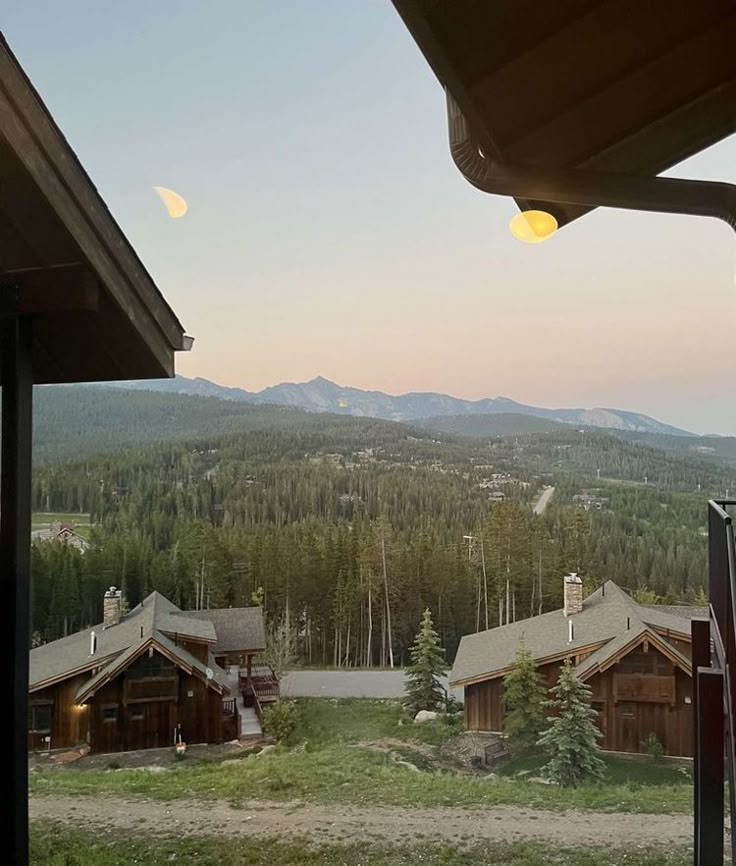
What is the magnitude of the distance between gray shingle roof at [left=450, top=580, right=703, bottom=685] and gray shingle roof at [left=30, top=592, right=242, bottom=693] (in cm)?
85

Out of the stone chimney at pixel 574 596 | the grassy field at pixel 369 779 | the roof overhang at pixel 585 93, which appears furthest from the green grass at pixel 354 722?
the roof overhang at pixel 585 93

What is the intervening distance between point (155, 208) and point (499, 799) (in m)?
2.70

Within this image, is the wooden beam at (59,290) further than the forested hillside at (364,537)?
No

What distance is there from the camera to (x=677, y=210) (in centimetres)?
142

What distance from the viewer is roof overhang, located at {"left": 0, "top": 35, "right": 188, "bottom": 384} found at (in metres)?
1.22

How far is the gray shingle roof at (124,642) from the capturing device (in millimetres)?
2541

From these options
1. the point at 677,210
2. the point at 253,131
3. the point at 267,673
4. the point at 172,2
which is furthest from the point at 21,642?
the point at 172,2

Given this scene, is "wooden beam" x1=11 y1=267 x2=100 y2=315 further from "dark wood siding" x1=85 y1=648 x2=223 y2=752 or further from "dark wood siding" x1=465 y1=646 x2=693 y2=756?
"dark wood siding" x1=465 y1=646 x2=693 y2=756

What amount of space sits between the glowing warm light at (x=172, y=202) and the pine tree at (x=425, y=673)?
1.99 m

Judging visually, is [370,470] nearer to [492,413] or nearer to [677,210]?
[492,413]

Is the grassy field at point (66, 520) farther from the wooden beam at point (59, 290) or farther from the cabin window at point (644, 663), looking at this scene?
the cabin window at point (644, 663)

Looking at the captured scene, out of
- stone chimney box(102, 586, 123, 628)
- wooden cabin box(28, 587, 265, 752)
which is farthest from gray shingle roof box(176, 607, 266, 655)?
stone chimney box(102, 586, 123, 628)

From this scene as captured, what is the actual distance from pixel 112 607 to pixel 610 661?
74.4 inches

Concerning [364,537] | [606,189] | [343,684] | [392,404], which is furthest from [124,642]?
[606,189]
